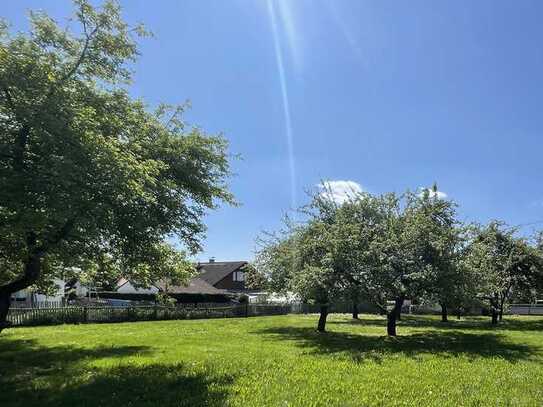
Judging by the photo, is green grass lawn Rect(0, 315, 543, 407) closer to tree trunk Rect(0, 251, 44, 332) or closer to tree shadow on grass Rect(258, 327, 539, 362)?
tree shadow on grass Rect(258, 327, 539, 362)

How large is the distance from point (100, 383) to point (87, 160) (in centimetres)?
402

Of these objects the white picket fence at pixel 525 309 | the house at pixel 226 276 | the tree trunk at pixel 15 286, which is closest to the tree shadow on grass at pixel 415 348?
the tree trunk at pixel 15 286

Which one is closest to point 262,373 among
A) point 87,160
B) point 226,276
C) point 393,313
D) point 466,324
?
point 87,160

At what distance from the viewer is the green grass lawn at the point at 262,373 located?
820 centimetres

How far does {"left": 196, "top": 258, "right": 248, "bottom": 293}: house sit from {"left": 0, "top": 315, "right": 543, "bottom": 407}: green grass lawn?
5376cm

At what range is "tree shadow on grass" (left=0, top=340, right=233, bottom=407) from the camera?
26.2ft

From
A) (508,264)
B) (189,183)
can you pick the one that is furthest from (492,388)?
(508,264)

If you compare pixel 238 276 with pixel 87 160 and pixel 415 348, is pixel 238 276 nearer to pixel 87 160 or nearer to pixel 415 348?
pixel 415 348

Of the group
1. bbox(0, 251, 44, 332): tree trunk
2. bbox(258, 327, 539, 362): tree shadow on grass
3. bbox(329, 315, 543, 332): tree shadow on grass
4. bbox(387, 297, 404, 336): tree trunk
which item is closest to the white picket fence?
bbox(329, 315, 543, 332): tree shadow on grass

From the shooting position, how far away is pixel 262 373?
10.3 m

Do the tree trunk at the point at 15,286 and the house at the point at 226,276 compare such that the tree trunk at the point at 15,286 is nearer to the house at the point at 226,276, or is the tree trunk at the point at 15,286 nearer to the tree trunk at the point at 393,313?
the tree trunk at the point at 393,313

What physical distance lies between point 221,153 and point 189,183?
133 centimetres

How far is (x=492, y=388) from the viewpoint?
30.3 feet

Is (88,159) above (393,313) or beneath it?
above
